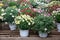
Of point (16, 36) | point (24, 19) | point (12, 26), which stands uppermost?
point (24, 19)

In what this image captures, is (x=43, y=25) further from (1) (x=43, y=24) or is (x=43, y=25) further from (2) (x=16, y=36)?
(2) (x=16, y=36)

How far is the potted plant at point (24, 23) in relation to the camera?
6.24ft

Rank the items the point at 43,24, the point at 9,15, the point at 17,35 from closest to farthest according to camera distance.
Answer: the point at 43,24
the point at 17,35
the point at 9,15

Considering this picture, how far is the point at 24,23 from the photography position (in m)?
1.90

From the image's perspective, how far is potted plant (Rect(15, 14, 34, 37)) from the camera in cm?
190

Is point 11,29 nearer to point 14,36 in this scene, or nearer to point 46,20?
point 14,36

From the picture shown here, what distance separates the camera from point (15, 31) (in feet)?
6.90

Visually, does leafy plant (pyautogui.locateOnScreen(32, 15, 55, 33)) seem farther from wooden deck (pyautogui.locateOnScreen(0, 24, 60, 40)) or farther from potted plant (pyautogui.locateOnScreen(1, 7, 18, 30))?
potted plant (pyautogui.locateOnScreen(1, 7, 18, 30))

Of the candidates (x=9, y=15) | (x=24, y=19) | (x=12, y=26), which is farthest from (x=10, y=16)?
(x=24, y=19)

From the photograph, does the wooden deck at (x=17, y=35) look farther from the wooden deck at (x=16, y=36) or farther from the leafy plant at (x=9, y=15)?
the leafy plant at (x=9, y=15)

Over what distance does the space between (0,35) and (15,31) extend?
0.77 feet

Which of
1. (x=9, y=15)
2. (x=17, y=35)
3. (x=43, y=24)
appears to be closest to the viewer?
(x=43, y=24)

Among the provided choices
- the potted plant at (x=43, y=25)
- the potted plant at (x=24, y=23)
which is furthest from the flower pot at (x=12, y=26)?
the potted plant at (x=43, y=25)

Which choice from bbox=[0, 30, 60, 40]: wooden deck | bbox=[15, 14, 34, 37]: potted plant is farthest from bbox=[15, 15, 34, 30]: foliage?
bbox=[0, 30, 60, 40]: wooden deck
